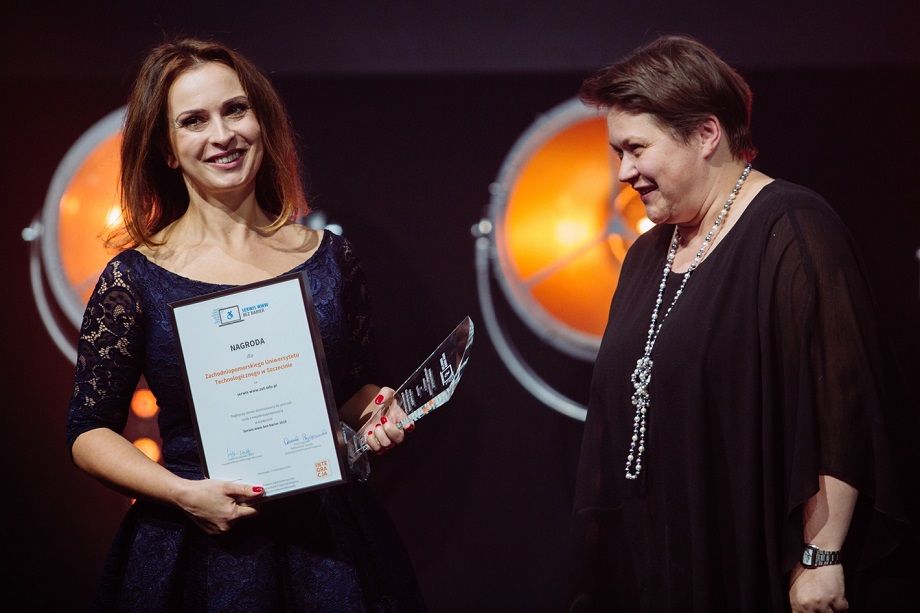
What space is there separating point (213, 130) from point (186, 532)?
690 millimetres

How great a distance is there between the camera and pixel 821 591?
1.37 m

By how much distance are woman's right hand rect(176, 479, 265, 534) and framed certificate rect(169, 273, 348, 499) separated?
0.02m

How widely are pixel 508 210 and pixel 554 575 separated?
0.91 m

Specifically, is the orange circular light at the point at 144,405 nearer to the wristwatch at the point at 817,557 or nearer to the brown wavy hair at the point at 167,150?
the brown wavy hair at the point at 167,150

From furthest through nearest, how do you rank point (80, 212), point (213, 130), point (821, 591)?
1. point (80, 212)
2. point (213, 130)
3. point (821, 591)

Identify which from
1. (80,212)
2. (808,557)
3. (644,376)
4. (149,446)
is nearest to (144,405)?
(149,446)

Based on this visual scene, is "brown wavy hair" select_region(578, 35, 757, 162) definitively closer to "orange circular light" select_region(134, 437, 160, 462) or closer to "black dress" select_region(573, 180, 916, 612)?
"black dress" select_region(573, 180, 916, 612)

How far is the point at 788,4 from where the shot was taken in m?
2.16

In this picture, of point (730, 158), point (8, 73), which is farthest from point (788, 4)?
point (8, 73)

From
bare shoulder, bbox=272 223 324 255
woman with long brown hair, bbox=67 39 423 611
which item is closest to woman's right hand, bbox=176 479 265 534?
woman with long brown hair, bbox=67 39 423 611

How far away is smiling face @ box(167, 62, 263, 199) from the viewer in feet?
5.20

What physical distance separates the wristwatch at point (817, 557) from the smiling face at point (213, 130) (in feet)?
3.68

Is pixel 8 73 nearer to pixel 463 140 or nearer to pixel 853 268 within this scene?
pixel 463 140

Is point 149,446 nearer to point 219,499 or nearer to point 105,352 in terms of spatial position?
point 105,352
